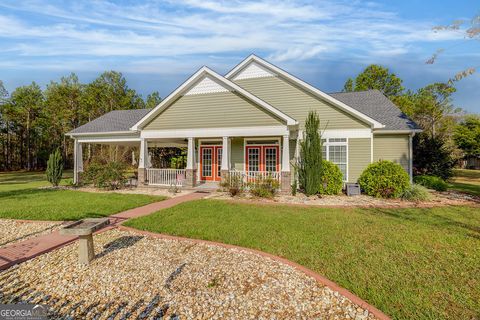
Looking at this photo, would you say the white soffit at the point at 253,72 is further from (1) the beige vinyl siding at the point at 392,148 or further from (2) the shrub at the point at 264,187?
(1) the beige vinyl siding at the point at 392,148

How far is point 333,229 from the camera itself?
253 inches

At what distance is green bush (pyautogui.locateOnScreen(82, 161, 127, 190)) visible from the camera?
1364cm

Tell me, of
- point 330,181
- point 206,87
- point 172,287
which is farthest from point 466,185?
point 172,287

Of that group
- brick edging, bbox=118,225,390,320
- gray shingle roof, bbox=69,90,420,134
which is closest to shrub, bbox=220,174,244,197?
brick edging, bbox=118,225,390,320

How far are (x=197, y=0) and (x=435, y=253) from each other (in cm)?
1091

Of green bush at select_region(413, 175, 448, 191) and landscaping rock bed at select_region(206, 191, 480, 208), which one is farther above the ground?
green bush at select_region(413, 175, 448, 191)

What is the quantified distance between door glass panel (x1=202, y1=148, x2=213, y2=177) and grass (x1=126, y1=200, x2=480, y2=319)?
7.08m

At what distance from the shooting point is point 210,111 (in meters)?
13.6

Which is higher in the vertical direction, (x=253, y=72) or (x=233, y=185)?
(x=253, y=72)

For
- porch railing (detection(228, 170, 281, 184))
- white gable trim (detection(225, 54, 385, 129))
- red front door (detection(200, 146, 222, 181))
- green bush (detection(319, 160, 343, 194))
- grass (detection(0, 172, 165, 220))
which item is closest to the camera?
grass (detection(0, 172, 165, 220))

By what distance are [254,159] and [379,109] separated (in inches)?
326

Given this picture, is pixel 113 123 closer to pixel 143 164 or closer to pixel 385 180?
pixel 143 164

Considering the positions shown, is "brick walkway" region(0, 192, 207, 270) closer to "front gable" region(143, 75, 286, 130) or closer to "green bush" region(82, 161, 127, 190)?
"green bush" region(82, 161, 127, 190)

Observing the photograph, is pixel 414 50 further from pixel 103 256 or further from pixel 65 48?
pixel 65 48
